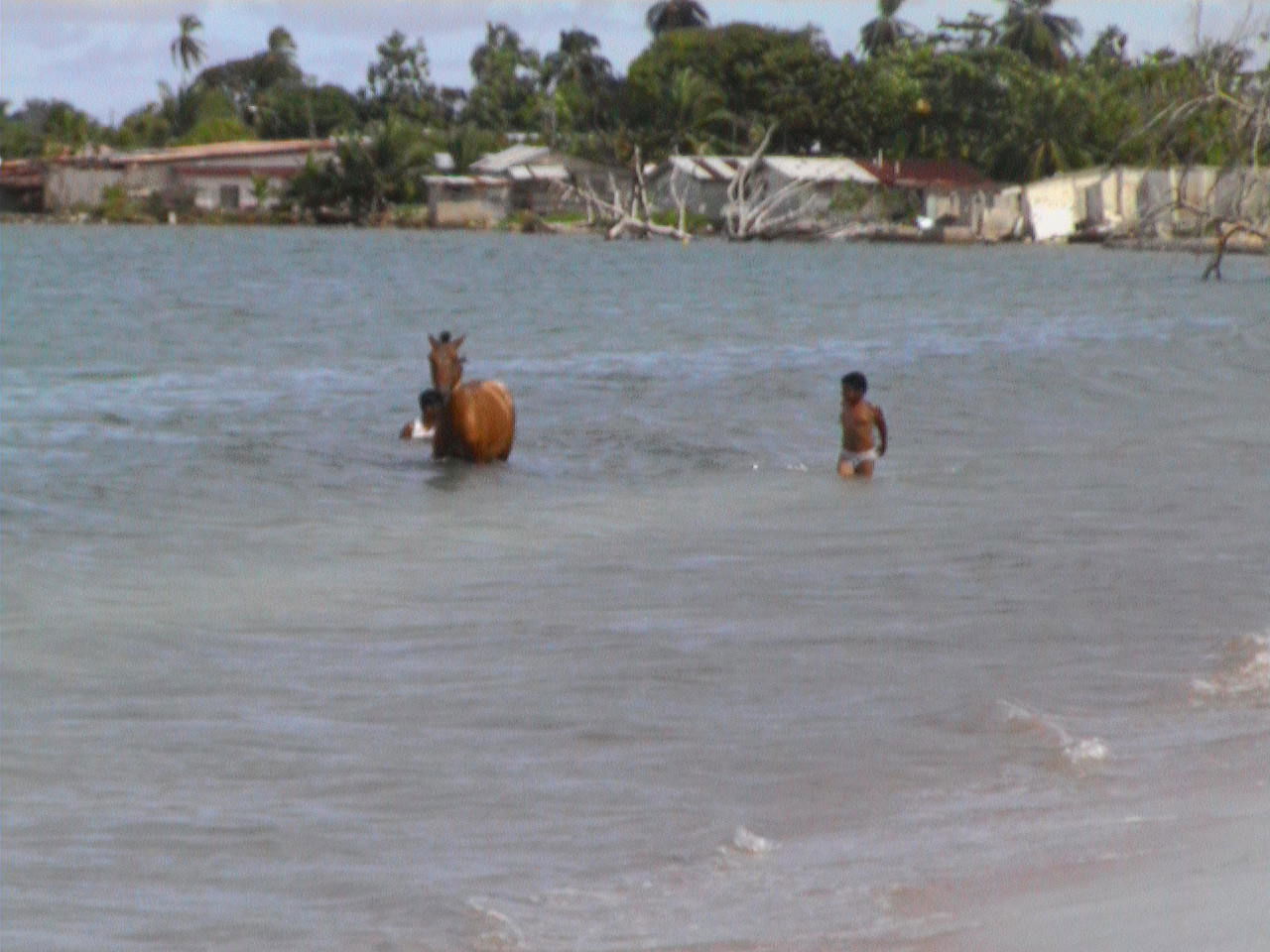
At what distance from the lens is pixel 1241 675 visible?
27.0 feet

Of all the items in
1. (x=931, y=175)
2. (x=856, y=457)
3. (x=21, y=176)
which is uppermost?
(x=21, y=176)

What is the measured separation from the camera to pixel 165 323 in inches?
1575

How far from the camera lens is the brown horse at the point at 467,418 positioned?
55.9 ft

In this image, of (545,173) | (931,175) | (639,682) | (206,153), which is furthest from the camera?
(206,153)

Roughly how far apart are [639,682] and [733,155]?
297 feet

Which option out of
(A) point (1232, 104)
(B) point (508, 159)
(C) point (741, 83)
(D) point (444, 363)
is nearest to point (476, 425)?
(D) point (444, 363)

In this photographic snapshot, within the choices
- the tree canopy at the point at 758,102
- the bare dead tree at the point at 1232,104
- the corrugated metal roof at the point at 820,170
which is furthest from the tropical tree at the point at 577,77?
the bare dead tree at the point at 1232,104

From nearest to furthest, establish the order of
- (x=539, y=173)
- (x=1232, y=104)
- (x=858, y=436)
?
1. (x=858, y=436)
2. (x=1232, y=104)
3. (x=539, y=173)

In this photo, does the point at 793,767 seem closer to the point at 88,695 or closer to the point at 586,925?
the point at 586,925

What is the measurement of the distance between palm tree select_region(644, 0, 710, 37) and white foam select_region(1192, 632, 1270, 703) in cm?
11616

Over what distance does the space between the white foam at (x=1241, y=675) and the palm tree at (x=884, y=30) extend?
110472 mm

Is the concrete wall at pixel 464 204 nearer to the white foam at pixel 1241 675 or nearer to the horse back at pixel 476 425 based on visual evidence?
the horse back at pixel 476 425

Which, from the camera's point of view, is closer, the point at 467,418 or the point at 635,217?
the point at 467,418

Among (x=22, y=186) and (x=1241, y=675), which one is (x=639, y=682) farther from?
Result: (x=22, y=186)
